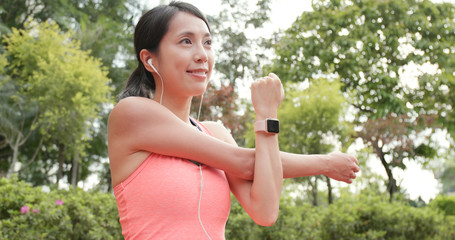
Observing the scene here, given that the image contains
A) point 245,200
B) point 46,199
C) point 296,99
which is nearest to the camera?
point 245,200

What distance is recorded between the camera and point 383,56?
15812mm

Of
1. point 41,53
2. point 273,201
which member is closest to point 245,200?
point 273,201

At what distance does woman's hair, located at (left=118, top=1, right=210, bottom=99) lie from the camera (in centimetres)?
166

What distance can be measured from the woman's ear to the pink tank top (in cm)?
35

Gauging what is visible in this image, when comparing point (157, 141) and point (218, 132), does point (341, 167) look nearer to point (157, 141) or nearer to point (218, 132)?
point (218, 132)

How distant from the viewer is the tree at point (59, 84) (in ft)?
54.3

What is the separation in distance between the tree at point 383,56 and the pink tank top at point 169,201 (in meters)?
14.1

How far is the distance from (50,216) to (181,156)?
4.66 meters

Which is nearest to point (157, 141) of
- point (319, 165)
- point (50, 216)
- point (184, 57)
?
point (184, 57)

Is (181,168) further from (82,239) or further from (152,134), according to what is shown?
(82,239)

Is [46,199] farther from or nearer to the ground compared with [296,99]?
nearer to the ground

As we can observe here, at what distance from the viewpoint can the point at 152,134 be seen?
1.54 meters

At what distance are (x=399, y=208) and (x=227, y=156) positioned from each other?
24.0 ft

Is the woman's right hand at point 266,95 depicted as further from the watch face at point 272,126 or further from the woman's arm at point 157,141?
the woman's arm at point 157,141
